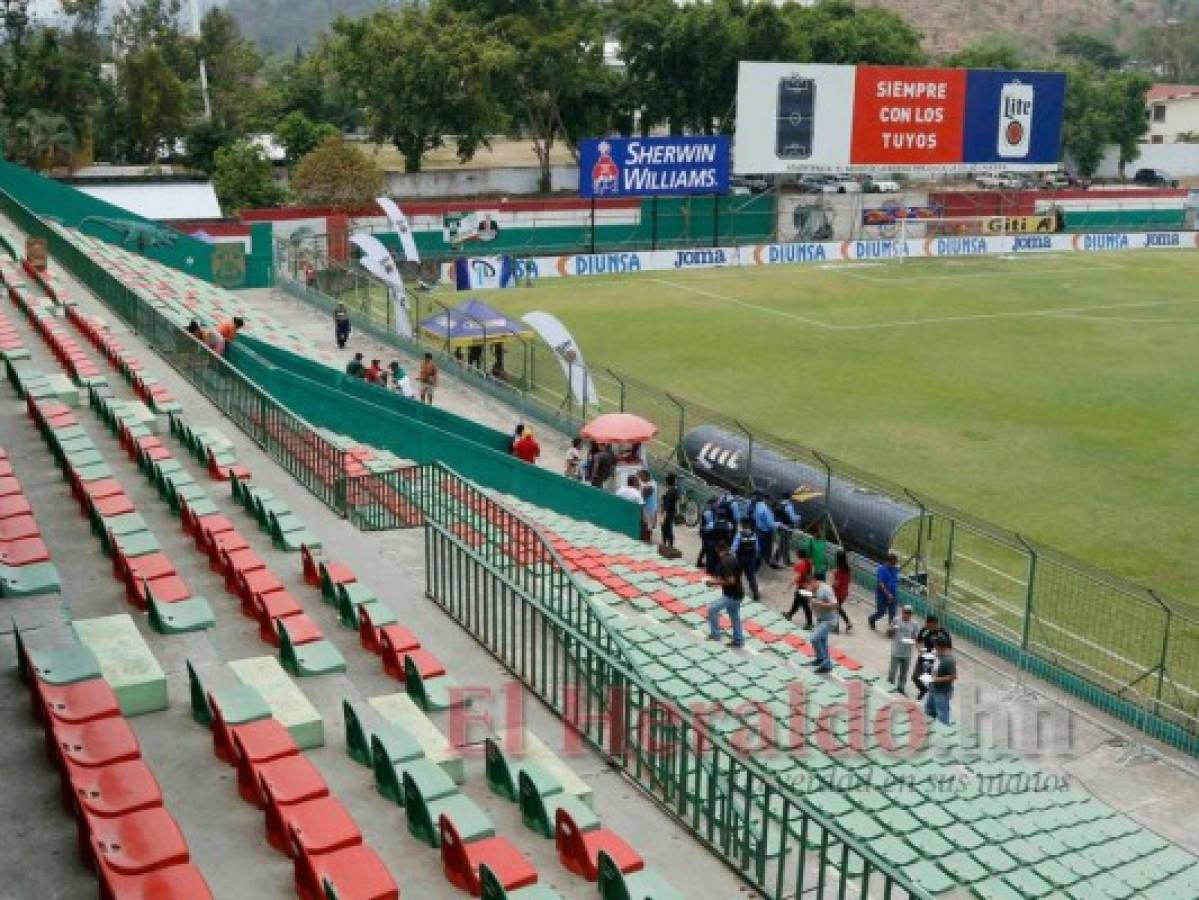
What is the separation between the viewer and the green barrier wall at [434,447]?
20.5 metres

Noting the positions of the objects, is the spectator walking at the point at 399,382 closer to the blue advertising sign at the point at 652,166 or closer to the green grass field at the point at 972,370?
the green grass field at the point at 972,370

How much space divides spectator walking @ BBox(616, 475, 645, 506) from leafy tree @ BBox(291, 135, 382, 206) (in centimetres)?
4085

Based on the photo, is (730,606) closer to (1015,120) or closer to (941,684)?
(941,684)

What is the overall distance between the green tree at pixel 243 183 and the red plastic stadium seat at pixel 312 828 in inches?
2223

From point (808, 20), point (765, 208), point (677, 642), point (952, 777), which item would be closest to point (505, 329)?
point (677, 642)

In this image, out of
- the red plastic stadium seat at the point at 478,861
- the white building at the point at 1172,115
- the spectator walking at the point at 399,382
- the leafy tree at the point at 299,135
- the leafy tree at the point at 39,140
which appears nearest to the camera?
the red plastic stadium seat at the point at 478,861

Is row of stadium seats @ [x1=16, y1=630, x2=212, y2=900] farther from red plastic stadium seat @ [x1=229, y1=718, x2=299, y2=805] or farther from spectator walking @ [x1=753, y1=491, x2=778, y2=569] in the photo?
spectator walking @ [x1=753, y1=491, x2=778, y2=569]

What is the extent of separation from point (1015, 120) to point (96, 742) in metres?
58.3

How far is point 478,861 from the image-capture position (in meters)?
7.38

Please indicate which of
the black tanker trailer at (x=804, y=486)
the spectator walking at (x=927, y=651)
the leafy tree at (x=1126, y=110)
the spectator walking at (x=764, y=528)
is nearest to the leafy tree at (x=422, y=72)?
the leafy tree at (x=1126, y=110)

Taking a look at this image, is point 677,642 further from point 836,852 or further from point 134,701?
point 134,701

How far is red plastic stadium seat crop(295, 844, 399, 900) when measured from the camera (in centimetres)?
673

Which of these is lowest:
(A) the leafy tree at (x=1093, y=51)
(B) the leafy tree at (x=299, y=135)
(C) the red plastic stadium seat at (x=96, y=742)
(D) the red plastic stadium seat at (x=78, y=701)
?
(C) the red plastic stadium seat at (x=96, y=742)

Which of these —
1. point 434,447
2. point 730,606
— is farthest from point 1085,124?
point 730,606
